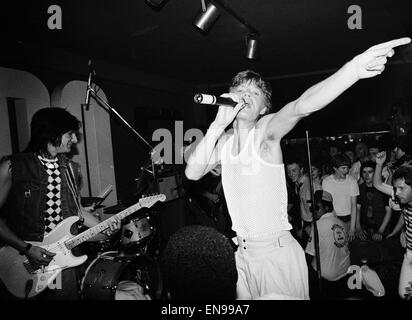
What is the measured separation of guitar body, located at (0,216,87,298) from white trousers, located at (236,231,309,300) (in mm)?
1695

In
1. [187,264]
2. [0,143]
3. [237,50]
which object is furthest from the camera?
[237,50]

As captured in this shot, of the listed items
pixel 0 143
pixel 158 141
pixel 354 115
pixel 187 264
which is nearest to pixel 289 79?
pixel 354 115

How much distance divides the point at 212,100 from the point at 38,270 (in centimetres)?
210

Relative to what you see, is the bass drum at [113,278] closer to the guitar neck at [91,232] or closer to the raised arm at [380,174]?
the guitar neck at [91,232]

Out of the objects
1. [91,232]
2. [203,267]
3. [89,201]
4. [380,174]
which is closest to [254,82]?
[203,267]

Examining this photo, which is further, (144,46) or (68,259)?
(144,46)

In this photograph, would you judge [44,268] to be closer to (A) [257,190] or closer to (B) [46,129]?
(B) [46,129]

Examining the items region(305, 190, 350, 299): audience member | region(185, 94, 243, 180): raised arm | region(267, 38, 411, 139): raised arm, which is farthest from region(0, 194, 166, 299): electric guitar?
region(305, 190, 350, 299): audience member

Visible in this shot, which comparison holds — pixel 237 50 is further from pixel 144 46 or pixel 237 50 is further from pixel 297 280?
pixel 297 280

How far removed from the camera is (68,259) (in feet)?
8.78

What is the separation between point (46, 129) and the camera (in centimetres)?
274
